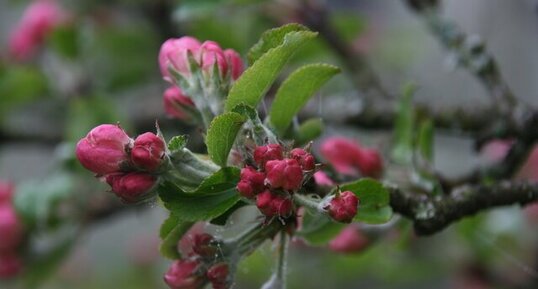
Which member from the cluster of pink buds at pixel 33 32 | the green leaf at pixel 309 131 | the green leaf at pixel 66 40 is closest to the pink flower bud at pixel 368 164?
the green leaf at pixel 309 131

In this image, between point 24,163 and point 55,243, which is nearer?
A: point 55,243

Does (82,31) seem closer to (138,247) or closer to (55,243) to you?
(55,243)

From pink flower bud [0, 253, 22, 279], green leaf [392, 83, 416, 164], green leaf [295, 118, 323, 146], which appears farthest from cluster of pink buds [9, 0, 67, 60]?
green leaf [295, 118, 323, 146]

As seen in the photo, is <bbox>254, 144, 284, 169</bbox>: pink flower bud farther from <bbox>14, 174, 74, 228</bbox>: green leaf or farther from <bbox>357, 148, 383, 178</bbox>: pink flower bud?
<bbox>14, 174, 74, 228</bbox>: green leaf

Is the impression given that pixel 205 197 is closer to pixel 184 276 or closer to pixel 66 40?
pixel 184 276

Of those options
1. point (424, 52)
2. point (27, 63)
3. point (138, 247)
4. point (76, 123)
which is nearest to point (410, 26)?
point (424, 52)
